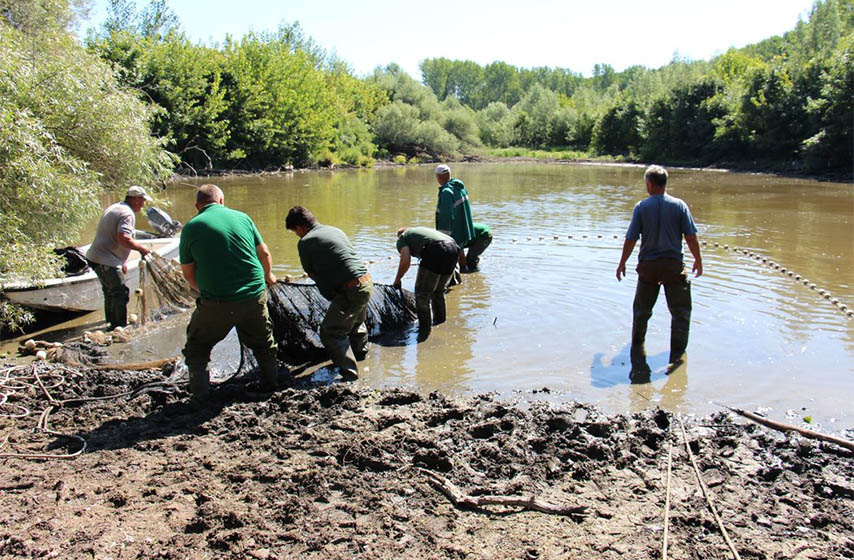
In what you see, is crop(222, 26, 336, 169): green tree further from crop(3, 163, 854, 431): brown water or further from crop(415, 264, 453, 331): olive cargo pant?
crop(415, 264, 453, 331): olive cargo pant

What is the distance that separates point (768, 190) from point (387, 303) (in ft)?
91.1

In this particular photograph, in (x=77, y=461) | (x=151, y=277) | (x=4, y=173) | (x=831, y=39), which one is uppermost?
(x=831, y=39)

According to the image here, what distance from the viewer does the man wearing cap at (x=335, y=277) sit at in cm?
672

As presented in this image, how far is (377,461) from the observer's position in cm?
470

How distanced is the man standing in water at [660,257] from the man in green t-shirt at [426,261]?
2180mm

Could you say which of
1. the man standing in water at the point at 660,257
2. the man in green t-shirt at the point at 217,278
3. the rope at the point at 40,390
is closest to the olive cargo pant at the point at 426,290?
the man standing in water at the point at 660,257

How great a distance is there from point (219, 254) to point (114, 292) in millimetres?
3986

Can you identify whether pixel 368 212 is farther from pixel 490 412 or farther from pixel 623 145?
pixel 623 145

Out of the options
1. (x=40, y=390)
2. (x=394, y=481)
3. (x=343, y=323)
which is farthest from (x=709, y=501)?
(x=40, y=390)

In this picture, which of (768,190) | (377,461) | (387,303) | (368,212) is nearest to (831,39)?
(768,190)

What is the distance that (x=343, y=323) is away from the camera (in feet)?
22.6

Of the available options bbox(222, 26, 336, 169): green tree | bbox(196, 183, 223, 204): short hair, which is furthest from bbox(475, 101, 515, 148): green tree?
bbox(196, 183, 223, 204): short hair

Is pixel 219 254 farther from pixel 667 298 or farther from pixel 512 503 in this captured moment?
pixel 667 298

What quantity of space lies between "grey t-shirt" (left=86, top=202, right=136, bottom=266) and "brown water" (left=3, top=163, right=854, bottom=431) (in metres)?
1.26
